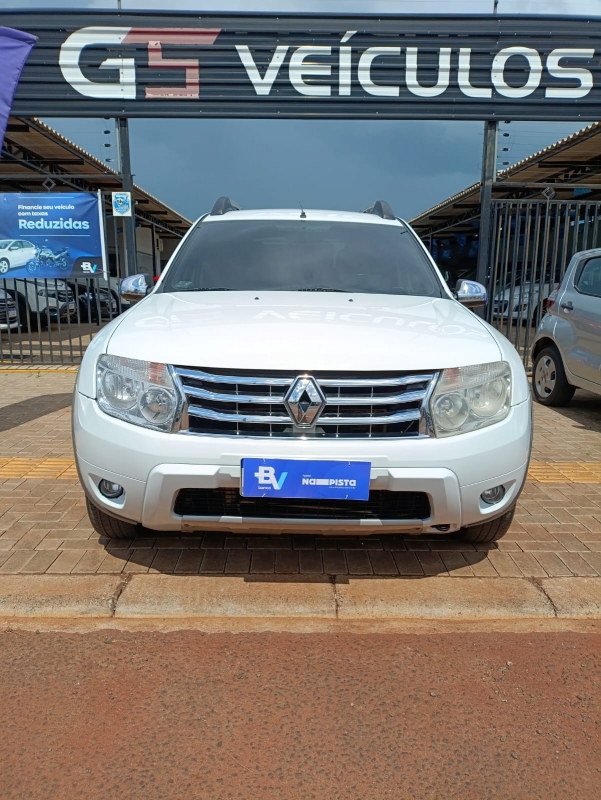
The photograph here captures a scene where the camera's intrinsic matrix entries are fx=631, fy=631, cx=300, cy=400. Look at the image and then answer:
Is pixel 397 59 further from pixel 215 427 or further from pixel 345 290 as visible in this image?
pixel 215 427

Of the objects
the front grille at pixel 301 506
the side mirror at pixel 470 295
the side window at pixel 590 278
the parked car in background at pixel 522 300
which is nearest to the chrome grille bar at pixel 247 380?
the front grille at pixel 301 506

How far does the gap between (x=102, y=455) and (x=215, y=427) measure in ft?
1.66

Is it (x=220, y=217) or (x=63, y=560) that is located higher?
(x=220, y=217)

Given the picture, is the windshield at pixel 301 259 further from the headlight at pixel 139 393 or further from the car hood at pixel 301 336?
the headlight at pixel 139 393

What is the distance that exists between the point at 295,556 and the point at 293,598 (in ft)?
1.32

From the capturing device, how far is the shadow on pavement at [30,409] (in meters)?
6.24

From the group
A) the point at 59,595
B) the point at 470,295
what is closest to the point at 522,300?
the point at 470,295

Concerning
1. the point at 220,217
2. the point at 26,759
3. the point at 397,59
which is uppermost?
the point at 397,59

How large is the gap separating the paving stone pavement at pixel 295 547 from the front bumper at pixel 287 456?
487 mm

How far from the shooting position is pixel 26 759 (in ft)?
6.31

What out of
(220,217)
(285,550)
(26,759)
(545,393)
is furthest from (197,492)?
(545,393)

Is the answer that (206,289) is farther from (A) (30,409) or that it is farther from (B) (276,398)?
(A) (30,409)

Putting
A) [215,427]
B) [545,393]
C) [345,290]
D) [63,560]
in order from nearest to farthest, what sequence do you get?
[215,427], [63,560], [345,290], [545,393]

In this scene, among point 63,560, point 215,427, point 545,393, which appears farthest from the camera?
point 545,393
